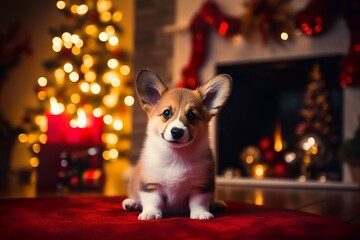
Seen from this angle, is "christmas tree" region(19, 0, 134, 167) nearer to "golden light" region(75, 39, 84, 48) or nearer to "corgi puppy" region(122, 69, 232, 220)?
"golden light" region(75, 39, 84, 48)

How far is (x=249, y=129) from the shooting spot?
13.5ft

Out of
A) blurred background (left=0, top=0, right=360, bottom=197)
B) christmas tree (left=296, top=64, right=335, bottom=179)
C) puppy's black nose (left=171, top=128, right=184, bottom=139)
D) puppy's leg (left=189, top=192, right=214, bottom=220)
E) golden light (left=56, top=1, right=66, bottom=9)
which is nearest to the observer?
puppy's black nose (left=171, top=128, right=184, bottom=139)

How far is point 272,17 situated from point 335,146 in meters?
1.27

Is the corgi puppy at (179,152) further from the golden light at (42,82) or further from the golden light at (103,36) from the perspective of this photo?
the golden light at (42,82)

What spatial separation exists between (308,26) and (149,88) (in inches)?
94.7

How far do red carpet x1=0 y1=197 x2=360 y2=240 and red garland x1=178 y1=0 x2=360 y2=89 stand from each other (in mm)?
2009

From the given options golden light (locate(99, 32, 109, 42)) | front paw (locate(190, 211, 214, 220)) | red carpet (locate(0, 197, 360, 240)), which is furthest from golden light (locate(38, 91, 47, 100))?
front paw (locate(190, 211, 214, 220))

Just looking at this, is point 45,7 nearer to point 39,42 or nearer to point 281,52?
point 39,42

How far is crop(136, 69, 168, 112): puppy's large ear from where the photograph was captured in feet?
4.95

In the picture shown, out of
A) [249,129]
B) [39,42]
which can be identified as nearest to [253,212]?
[249,129]

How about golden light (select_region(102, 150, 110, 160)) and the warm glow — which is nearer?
the warm glow

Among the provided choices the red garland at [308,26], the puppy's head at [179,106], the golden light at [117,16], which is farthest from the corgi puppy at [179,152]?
the golden light at [117,16]

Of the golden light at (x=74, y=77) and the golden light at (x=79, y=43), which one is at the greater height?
the golden light at (x=79, y=43)

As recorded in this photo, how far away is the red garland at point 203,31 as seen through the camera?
3854mm
